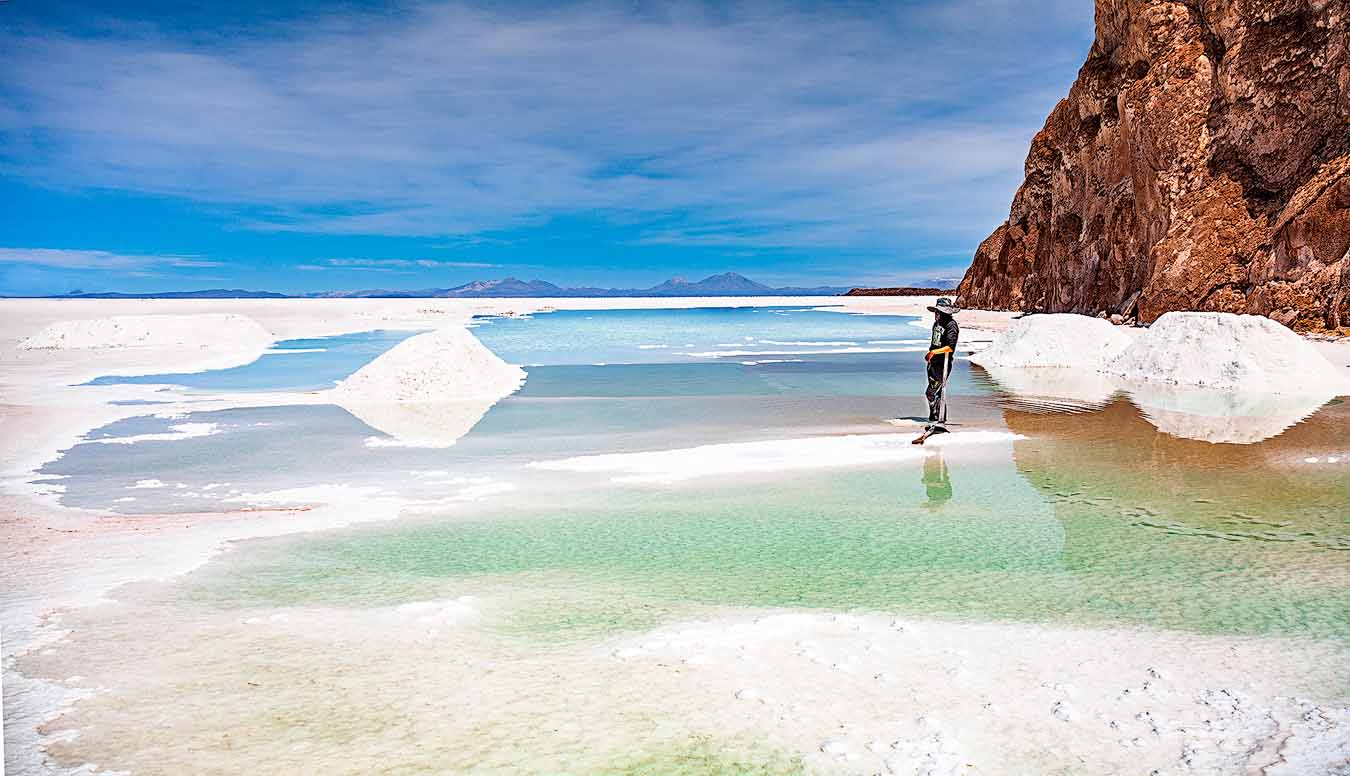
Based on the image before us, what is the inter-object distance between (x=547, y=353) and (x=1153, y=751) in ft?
84.6

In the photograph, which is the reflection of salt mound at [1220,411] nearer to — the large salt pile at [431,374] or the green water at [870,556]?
the green water at [870,556]

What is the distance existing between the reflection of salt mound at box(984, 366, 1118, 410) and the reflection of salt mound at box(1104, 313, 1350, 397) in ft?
3.59

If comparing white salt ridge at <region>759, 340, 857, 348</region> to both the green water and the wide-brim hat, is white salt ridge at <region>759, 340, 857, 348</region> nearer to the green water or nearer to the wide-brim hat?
the wide-brim hat

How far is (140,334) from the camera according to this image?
97.9 feet

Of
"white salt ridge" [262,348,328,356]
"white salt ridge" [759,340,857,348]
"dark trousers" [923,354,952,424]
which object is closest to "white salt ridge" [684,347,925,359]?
"white salt ridge" [759,340,857,348]

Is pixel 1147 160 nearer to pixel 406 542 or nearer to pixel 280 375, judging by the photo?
pixel 280 375

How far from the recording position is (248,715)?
153 inches

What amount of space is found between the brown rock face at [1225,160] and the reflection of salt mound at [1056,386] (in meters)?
10.8

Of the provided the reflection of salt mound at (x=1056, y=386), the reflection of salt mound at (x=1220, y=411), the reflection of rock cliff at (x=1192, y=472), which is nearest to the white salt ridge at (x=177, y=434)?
the reflection of rock cliff at (x=1192, y=472)

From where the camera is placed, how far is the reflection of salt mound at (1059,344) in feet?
70.3

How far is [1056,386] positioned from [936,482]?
1017 cm

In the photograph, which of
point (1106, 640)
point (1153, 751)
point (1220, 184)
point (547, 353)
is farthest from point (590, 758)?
point (1220, 184)

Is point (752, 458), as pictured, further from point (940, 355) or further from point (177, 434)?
point (177, 434)

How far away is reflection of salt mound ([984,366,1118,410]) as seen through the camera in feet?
49.3
